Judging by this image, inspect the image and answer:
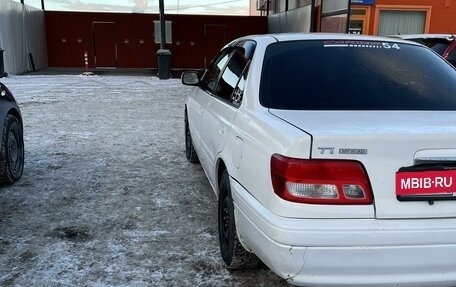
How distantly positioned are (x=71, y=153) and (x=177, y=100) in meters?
5.89

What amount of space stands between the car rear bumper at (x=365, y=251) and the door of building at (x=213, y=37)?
22940 mm

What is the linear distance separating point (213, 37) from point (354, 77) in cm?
2236

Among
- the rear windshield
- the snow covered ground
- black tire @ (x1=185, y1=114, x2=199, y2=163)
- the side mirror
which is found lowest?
the snow covered ground

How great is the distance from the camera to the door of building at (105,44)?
23.9 m

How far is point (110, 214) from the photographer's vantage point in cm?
415

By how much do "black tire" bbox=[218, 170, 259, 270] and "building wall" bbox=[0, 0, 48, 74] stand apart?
16.3m

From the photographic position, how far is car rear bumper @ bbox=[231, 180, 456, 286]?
2143 mm

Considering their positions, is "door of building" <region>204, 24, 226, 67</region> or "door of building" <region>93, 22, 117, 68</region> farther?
"door of building" <region>204, 24, 226, 67</region>

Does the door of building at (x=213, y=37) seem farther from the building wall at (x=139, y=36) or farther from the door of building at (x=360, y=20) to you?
the door of building at (x=360, y=20)

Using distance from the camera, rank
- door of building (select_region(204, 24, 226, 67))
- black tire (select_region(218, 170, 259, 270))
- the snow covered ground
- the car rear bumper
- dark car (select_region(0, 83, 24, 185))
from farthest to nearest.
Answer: door of building (select_region(204, 24, 226, 67))
dark car (select_region(0, 83, 24, 185))
the snow covered ground
black tire (select_region(218, 170, 259, 270))
the car rear bumper

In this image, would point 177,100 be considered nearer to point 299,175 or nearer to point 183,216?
point 183,216

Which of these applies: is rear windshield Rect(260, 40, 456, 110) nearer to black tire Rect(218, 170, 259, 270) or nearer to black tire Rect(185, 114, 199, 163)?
black tire Rect(218, 170, 259, 270)

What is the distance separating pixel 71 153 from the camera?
625 cm

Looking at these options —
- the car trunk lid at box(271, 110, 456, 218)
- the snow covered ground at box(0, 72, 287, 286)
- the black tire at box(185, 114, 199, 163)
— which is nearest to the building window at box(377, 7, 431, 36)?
the snow covered ground at box(0, 72, 287, 286)
